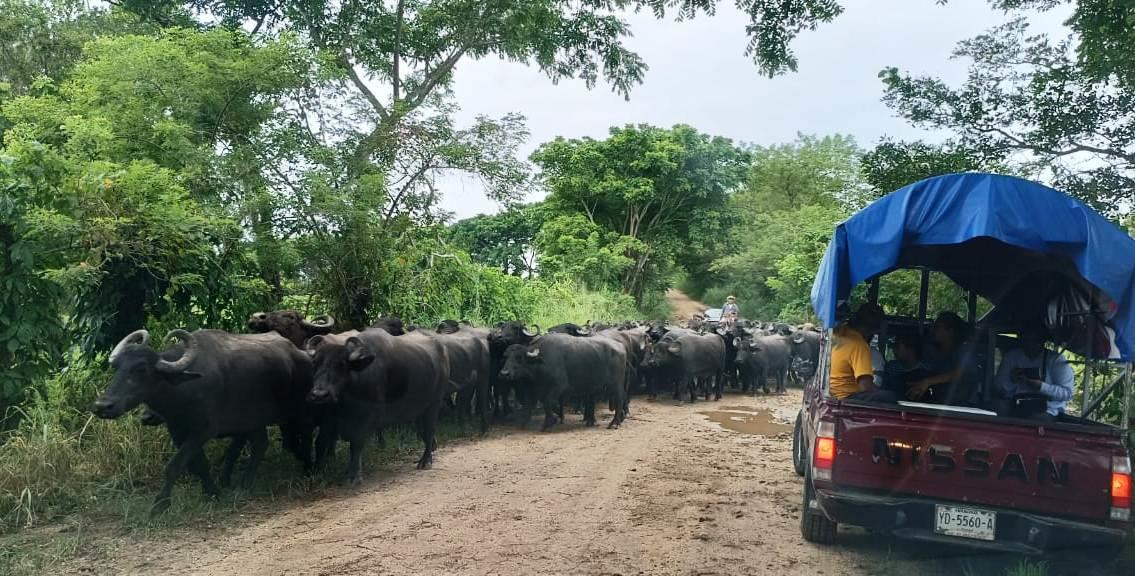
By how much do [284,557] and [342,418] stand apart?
2.37 m

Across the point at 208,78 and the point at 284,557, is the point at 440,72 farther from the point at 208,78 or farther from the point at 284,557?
the point at 284,557

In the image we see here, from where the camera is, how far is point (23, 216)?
706 centimetres

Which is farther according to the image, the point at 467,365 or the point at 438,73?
the point at 438,73

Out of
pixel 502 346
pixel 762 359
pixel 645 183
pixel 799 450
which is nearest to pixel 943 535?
pixel 799 450

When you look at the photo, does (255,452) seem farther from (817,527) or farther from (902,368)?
(902,368)

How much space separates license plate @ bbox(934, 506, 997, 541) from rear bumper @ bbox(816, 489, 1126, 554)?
32 mm

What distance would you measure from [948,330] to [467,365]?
6308 mm

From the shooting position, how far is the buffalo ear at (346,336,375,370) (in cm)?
778

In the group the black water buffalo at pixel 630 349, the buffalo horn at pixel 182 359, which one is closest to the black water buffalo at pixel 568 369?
the black water buffalo at pixel 630 349

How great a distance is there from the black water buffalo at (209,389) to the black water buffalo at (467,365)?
2.78 m

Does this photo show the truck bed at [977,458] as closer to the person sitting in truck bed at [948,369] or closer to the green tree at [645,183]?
the person sitting in truck bed at [948,369]

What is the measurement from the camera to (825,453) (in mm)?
5512

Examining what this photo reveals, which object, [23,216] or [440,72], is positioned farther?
[440,72]

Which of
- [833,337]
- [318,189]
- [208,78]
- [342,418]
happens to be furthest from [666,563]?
[208,78]
